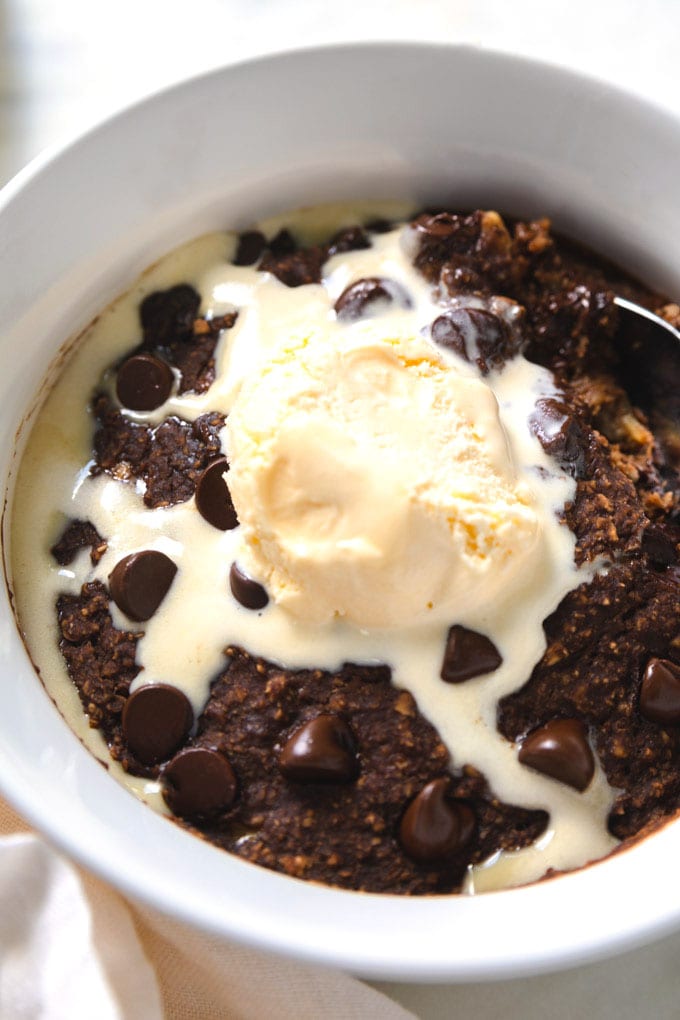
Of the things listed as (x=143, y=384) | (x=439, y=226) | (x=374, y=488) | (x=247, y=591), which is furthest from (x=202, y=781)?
(x=439, y=226)

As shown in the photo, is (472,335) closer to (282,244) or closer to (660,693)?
(282,244)

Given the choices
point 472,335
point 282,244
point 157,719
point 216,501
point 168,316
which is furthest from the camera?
point 282,244

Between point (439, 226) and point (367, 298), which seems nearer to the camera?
point (367, 298)

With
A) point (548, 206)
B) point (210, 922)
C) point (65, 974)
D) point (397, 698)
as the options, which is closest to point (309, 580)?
point (397, 698)

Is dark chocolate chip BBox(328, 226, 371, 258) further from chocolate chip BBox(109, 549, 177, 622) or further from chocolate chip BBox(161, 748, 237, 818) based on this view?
chocolate chip BBox(161, 748, 237, 818)

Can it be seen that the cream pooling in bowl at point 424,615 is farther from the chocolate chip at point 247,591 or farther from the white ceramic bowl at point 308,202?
the white ceramic bowl at point 308,202

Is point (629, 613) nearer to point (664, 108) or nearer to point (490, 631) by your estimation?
point (490, 631)

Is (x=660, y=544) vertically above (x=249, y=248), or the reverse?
(x=249, y=248)
